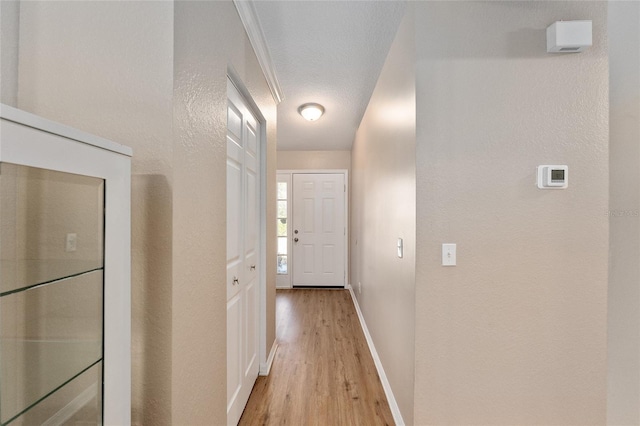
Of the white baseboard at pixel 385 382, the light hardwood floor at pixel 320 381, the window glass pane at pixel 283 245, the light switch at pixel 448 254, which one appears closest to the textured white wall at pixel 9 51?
Result: the light switch at pixel 448 254

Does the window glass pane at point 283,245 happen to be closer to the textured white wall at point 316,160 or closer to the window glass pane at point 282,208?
the window glass pane at point 282,208

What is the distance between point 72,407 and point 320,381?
1856 mm

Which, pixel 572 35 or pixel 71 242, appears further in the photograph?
pixel 572 35

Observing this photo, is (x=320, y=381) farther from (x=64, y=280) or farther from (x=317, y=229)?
(x=317, y=229)

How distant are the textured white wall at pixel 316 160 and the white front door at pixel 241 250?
2.81 m

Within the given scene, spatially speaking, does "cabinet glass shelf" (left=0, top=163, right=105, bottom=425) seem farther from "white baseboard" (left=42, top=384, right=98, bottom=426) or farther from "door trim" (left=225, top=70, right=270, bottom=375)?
"door trim" (left=225, top=70, right=270, bottom=375)

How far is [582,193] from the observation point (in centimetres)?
147

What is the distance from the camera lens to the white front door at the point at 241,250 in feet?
5.43

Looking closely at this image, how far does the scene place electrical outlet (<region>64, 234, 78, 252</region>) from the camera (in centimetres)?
70

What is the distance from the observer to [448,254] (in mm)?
1464

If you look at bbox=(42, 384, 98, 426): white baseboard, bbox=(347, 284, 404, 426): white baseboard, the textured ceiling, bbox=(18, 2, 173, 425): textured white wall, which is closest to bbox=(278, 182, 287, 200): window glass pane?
the textured ceiling

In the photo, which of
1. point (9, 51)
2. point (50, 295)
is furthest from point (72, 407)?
point (9, 51)

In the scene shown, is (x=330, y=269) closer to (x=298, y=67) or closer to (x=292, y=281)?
(x=292, y=281)

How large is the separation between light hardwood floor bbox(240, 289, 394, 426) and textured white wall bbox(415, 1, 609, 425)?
0.65 metres
